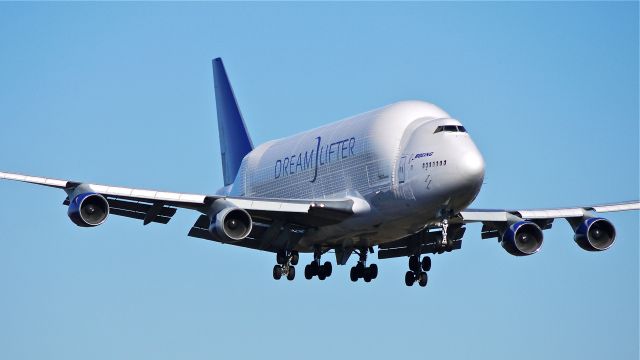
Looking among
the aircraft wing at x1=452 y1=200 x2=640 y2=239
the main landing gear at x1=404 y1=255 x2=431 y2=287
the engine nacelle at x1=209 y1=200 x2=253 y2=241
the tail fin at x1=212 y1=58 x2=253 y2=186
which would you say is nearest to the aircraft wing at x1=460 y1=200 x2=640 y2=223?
the aircraft wing at x1=452 y1=200 x2=640 y2=239

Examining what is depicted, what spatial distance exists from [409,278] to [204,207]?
34.1 ft

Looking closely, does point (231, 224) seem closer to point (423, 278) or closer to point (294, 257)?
point (294, 257)

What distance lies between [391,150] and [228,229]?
7.23 m

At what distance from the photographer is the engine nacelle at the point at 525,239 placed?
68625mm

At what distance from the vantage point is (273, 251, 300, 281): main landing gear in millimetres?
69938

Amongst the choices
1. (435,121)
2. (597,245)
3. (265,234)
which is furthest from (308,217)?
(597,245)

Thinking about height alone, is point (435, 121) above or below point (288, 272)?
above

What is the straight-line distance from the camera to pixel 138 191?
64.6 meters

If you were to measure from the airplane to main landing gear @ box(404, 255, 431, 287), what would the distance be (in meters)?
0.04

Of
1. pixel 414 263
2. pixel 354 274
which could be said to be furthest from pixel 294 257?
pixel 414 263

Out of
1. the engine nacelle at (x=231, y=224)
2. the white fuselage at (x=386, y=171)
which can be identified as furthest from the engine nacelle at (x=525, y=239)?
the engine nacelle at (x=231, y=224)

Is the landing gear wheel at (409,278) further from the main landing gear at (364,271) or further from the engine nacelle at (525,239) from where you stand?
the engine nacelle at (525,239)

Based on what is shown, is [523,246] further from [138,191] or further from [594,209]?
[138,191]

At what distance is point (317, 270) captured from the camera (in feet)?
235
